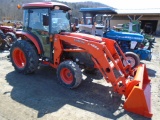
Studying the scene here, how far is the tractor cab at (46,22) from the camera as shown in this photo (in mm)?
5277

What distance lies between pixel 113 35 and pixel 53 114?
524 centimetres

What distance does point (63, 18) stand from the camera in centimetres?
575

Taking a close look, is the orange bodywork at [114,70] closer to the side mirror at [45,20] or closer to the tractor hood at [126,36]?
the side mirror at [45,20]

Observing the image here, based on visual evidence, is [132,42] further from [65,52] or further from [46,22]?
[46,22]

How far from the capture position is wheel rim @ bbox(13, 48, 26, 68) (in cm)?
605

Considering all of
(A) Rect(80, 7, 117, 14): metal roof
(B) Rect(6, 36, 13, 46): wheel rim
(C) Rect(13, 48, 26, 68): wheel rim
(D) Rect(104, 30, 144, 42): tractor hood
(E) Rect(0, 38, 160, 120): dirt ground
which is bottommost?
(E) Rect(0, 38, 160, 120): dirt ground

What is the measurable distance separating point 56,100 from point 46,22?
6.72ft

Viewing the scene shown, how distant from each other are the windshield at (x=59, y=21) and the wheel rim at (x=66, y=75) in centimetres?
117

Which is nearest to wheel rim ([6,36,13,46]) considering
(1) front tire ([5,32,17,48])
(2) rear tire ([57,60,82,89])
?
(1) front tire ([5,32,17,48])

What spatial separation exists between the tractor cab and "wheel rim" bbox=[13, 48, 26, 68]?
0.70 metres

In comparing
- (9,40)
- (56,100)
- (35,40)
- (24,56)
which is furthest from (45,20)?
(9,40)

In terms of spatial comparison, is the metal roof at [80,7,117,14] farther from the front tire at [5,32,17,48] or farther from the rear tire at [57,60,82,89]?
the rear tire at [57,60,82,89]

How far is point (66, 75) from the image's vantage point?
5012mm

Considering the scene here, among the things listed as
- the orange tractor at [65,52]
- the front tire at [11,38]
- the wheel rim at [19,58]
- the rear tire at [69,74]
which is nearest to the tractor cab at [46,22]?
the orange tractor at [65,52]
